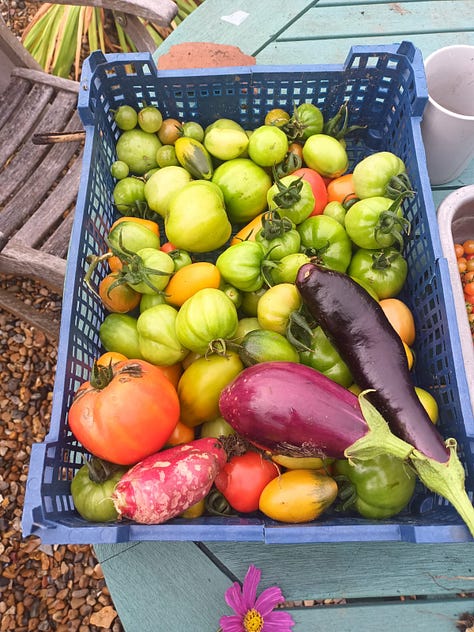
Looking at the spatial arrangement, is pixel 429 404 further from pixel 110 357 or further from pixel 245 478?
pixel 110 357

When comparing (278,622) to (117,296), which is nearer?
(278,622)

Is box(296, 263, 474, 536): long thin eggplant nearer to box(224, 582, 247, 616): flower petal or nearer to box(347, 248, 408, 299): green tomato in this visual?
box(347, 248, 408, 299): green tomato

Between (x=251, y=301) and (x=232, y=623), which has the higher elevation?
(x=251, y=301)

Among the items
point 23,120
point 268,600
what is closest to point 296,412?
point 268,600

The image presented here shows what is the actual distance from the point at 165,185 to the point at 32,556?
154cm

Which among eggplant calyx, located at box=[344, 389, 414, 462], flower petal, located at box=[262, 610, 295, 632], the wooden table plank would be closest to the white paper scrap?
the wooden table plank

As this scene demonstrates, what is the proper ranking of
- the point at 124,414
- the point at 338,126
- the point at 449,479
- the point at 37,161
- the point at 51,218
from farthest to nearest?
1. the point at 37,161
2. the point at 51,218
3. the point at 338,126
4. the point at 124,414
5. the point at 449,479

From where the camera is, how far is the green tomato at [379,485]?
38.2 inches

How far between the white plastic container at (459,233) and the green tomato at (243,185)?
477mm

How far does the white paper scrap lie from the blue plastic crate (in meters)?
0.40

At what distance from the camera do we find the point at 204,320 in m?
1.06

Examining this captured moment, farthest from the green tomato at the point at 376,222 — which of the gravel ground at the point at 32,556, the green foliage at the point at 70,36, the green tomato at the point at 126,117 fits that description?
the green foliage at the point at 70,36

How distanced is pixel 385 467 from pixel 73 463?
67 cm

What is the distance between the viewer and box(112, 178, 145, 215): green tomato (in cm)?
140
